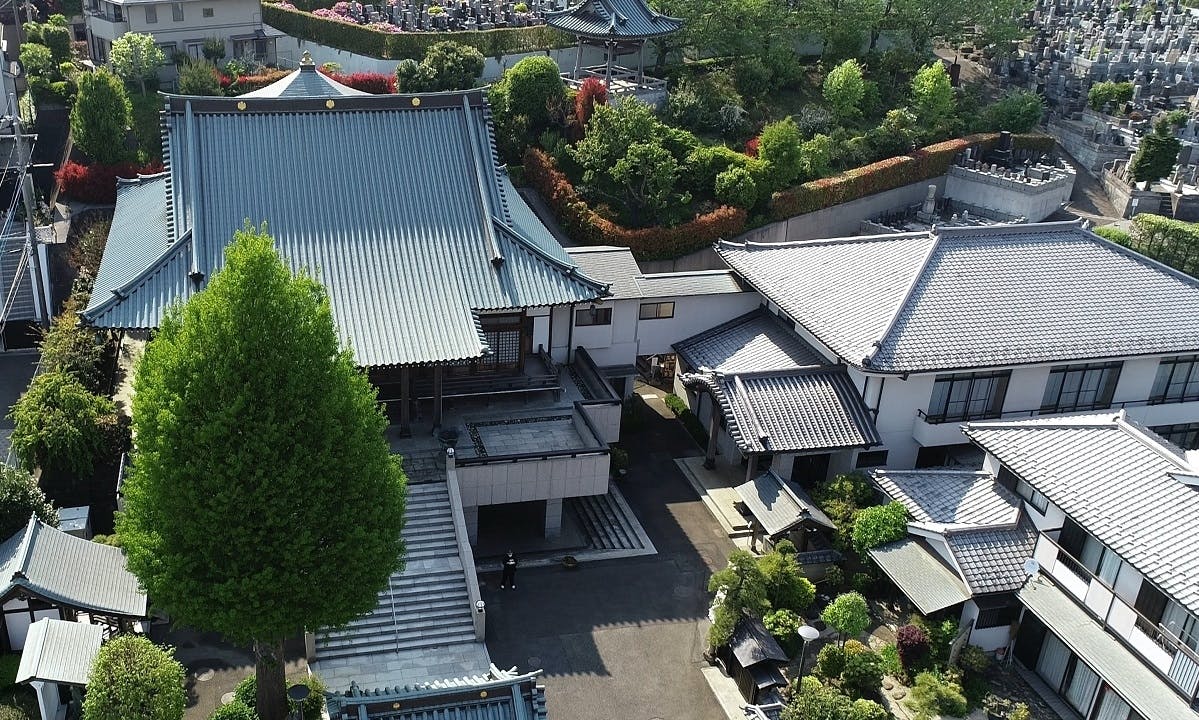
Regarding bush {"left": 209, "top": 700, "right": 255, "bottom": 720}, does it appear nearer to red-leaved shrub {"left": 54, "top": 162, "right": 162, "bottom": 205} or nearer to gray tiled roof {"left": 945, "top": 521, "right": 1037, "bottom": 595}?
gray tiled roof {"left": 945, "top": 521, "right": 1037, "bottom": 595}

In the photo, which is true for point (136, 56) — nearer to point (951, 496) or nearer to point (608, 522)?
point (608, 522)

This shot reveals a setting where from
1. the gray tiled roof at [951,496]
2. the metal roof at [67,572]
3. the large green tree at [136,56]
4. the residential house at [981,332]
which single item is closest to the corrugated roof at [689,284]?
the residential house at [981,332]

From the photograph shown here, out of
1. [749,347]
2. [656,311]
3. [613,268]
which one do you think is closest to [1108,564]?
[749,347]

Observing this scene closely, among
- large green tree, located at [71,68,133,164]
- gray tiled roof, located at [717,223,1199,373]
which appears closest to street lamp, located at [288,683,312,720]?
gray tiled roof, located at [717,223,1199,373]

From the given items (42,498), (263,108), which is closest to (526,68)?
(263,108)

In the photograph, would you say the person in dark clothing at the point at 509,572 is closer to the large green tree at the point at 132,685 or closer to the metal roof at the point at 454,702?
the metal roof at the point at 454,702

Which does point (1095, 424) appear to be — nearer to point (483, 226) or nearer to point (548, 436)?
point (548, 436)
